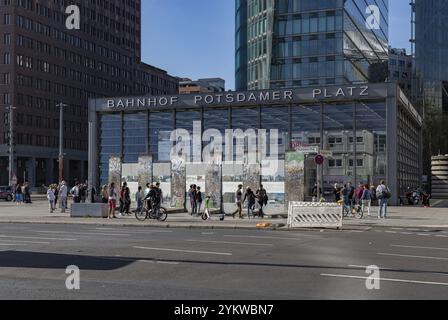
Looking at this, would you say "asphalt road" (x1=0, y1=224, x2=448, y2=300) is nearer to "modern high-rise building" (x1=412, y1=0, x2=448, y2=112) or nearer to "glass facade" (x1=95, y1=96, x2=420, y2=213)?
"glass facade" (x1=95, y1=96, x2=420, y2=213)

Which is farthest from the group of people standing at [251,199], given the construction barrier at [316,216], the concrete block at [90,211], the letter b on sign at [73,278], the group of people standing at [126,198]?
the letter b on sign at [73,278]

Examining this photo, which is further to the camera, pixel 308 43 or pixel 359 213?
pixel 308 43

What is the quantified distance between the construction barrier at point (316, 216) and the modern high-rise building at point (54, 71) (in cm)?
8321

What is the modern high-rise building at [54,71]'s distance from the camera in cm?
11100

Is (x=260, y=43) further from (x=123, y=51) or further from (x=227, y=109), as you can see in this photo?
(x=123, y=51)

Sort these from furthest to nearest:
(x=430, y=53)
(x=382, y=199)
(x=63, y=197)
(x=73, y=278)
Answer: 1. (x=430, y=53)
2. (x=63, y=197)
3. (x=382, y=199)
4. (x=73, y=278)

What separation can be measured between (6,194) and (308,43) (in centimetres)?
3669

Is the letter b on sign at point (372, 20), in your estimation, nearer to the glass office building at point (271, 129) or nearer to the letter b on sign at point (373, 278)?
the glass office building at point (271, 129)

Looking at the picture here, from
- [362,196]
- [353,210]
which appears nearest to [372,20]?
[362,196]

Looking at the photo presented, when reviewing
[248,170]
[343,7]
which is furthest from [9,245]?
[343,7]

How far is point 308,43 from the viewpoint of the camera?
235 ft

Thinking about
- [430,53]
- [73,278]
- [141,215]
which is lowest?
[141,215]

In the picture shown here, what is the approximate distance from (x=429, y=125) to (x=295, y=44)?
32469 millimetres

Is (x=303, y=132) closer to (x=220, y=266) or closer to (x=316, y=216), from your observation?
(x=316, y=216)
